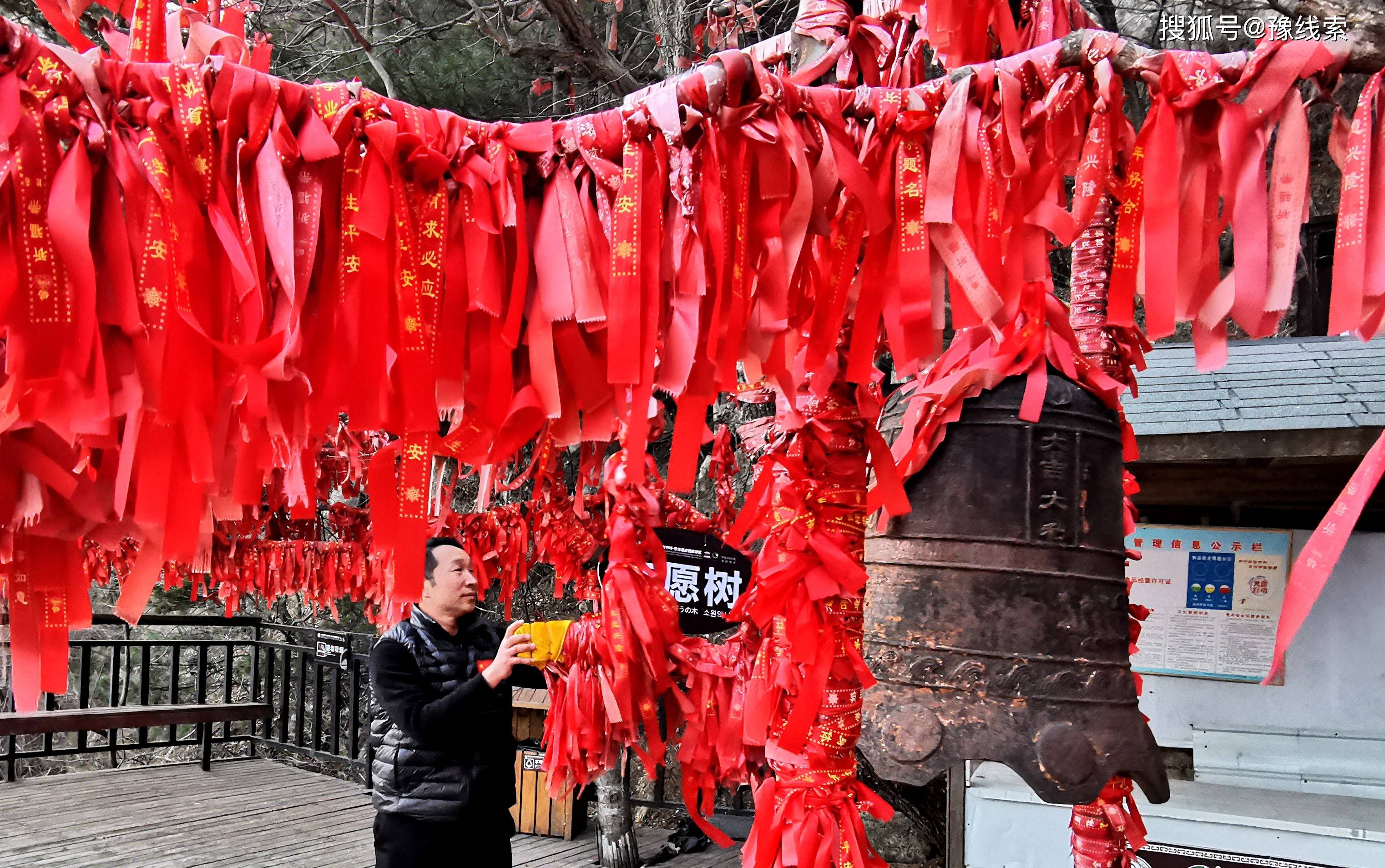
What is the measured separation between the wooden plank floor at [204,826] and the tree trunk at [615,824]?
0.21m

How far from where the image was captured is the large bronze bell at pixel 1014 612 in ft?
4.51

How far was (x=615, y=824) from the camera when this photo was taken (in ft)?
17.1

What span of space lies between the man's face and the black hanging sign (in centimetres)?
98

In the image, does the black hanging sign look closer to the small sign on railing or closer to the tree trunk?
the tree trunk

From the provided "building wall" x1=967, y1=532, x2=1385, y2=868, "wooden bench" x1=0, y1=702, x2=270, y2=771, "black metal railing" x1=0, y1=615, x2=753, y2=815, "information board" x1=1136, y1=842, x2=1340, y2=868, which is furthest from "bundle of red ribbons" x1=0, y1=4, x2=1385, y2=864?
"wooden bench" x1=0, y1=702, x2=270, y2=771

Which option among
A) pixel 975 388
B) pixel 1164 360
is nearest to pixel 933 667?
pixel 975 388

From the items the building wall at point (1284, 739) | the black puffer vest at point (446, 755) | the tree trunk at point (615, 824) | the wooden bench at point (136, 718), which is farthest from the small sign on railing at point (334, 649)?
the building wall at point (1284, 739)

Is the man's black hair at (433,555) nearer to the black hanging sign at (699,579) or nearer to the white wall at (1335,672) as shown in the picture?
the black hanging sign at (699,579)

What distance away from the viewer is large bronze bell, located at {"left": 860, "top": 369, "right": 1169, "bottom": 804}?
4.51 feet

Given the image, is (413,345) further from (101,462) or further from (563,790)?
(563,790)

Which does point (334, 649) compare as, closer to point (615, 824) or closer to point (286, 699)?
point (286, 699)

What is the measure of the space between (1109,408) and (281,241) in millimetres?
1367

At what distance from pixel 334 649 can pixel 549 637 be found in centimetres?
429

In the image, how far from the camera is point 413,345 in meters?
1.09
